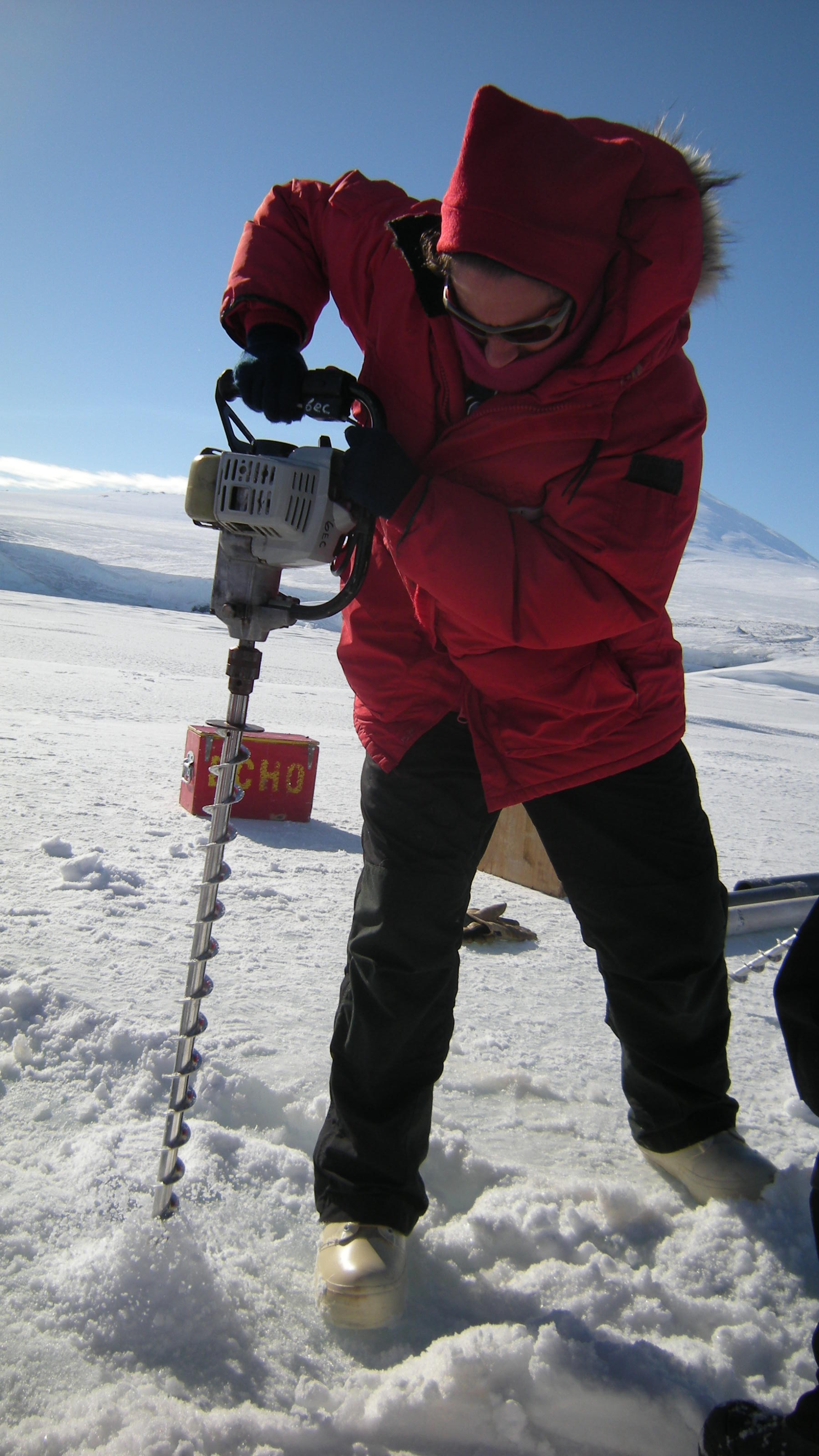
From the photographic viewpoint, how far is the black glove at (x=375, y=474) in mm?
1118

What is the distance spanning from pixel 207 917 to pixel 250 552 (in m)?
0.53

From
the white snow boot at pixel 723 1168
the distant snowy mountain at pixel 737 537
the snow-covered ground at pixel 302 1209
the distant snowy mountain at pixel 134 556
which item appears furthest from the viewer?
the distant snowy mountain at pixel 737 537

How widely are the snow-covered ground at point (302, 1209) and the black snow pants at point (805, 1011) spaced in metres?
0.35

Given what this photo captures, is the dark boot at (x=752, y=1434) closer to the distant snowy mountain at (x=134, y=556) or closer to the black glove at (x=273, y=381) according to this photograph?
the black glove at (x=273, y=381)

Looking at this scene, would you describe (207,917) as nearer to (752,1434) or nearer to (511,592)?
(511,592)

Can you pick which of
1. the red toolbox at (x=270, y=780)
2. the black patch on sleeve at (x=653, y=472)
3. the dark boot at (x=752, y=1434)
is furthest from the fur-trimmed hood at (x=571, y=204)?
the red toolbox at (x=270, y=780)

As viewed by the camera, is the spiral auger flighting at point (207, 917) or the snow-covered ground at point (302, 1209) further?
the spiral auger flighting at point (207, 917)

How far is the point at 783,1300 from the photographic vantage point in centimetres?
122

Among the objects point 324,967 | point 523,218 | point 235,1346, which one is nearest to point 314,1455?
point 235,1346

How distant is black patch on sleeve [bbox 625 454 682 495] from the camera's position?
1.16 metres

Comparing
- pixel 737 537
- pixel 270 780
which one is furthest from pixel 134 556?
pixel 737 537

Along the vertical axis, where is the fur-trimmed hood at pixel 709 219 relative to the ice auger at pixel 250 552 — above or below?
above

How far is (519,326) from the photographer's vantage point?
1144 mm

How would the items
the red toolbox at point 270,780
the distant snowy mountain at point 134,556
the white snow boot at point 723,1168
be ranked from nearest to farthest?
1. the white snow boot at point 723,1168
2. the red toolbox at point 270,780
3. the distant snowy mountain at point 134,556
